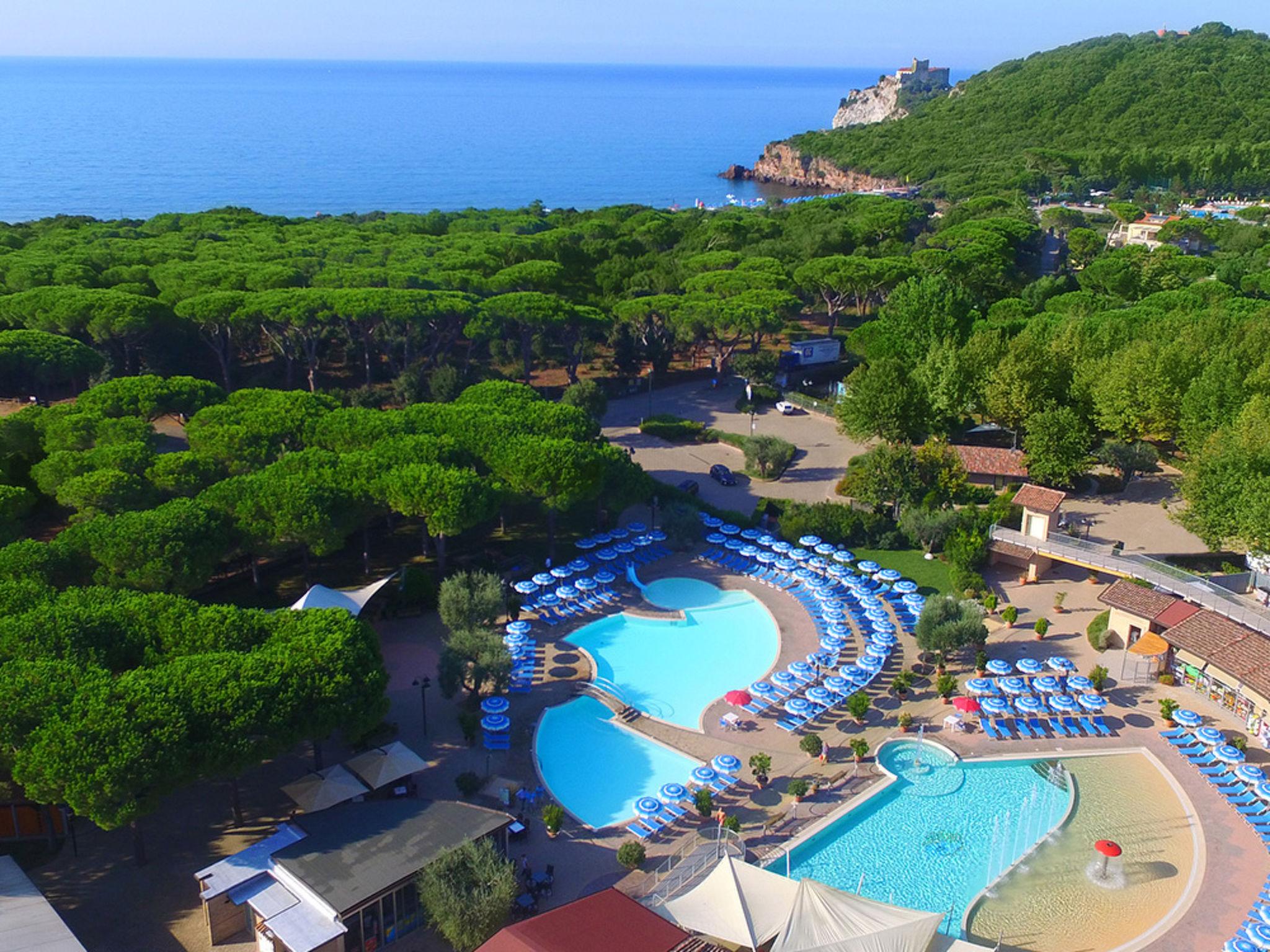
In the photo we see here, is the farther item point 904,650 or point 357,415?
point 357,415

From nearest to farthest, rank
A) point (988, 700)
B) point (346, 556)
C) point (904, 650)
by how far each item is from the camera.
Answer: point (988, 700)
point (904, 650)
point (346, 556)

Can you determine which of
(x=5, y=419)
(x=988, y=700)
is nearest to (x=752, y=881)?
(x=988, y=700)

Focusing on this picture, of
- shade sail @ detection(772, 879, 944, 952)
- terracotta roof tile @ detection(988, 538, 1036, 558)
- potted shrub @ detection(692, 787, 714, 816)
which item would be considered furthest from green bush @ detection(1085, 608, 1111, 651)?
shade sail @ detection(772, 879, 944, 952)

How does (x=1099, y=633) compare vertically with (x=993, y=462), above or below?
below

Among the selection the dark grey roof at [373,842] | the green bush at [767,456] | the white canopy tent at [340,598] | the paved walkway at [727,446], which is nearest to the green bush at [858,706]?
the dark grey roof at [373,842]

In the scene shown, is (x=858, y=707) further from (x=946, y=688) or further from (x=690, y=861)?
(x=690, y=861)

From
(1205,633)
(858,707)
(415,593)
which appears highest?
(1205,633)

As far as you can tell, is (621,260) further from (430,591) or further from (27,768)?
(27,768)

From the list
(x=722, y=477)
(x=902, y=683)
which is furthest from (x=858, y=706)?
(x=722, y=477)

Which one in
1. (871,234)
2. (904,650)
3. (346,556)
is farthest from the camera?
(871,234)
